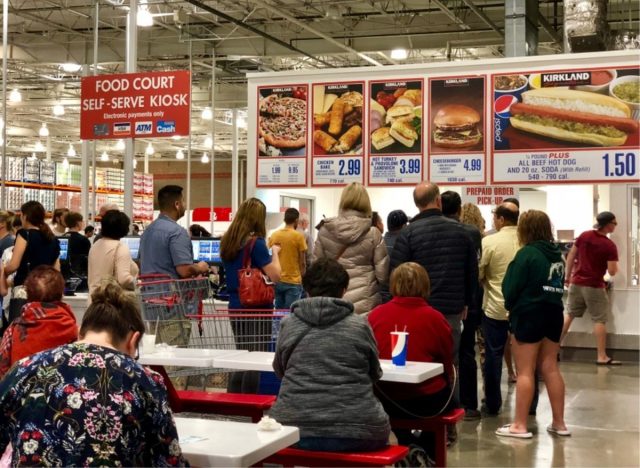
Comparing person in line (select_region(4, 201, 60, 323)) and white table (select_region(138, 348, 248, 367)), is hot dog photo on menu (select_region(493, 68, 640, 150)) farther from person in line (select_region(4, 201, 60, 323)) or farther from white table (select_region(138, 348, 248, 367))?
white table (select_region(138, 348, 248, 367))

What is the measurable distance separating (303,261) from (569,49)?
3.85 m

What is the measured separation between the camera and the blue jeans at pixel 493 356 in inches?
263

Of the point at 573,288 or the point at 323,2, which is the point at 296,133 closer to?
the point at 573,288

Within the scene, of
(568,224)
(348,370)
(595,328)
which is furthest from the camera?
(568,224)

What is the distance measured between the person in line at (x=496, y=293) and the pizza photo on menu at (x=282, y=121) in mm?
2497

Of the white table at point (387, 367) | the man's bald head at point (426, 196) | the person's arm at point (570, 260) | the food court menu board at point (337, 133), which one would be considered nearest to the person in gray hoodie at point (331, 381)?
the white table at point (387, 367)

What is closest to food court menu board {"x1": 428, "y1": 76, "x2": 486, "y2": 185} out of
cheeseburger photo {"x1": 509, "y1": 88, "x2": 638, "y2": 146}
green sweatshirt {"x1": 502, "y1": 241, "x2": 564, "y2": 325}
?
cheeseburger photo {"x1": 509, "y1": 88, "x2": 638, "y2": 146}

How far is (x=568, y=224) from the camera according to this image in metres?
12.3

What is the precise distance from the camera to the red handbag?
561 cm

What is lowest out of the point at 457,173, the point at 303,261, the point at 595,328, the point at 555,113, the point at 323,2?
the point at 595,328

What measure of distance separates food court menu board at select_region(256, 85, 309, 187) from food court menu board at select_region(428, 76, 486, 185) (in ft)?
4.08

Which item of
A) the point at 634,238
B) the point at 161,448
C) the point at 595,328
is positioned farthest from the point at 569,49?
the point at 161,448

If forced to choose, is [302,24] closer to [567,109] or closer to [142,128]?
[142,128]
